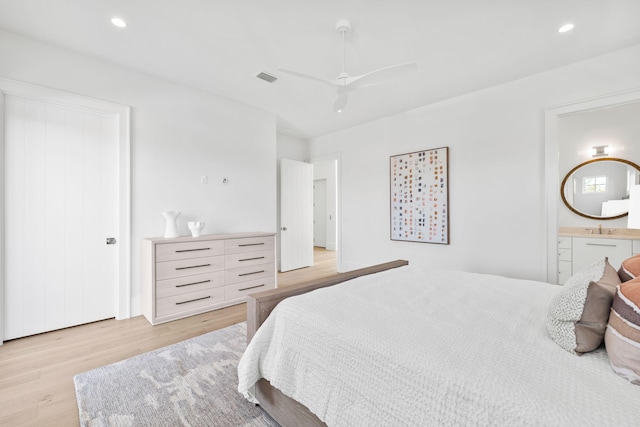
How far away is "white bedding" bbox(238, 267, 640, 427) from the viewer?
0.74 meters

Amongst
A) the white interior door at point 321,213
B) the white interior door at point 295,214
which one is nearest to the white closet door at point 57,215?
the white interior door at point 295,214

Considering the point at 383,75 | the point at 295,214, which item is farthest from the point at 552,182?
the point at 295,214

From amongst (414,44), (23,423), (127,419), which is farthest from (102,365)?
(414,44)

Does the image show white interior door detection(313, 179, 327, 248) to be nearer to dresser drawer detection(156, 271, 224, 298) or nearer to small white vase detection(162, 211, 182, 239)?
dresser drawer detection(156, 271, 224, 298)

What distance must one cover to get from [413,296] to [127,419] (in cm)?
172

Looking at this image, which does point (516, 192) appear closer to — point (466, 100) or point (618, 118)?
point (466, 100)

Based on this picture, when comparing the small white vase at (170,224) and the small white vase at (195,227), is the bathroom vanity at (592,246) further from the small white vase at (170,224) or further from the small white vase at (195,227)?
the small white vase at (170,224)

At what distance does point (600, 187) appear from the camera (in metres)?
3.78

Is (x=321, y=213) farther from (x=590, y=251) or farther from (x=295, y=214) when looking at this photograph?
(x=590, y=251)

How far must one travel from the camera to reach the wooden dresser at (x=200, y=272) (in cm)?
276

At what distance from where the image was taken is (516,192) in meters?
3.16

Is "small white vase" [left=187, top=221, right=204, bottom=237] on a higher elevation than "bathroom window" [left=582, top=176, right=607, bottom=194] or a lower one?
lower

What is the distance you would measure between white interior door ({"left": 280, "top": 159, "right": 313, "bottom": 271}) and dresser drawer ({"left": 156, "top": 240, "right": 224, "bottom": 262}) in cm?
190

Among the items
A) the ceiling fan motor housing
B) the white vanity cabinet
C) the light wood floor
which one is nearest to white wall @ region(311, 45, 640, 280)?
the white vanity cabinet
